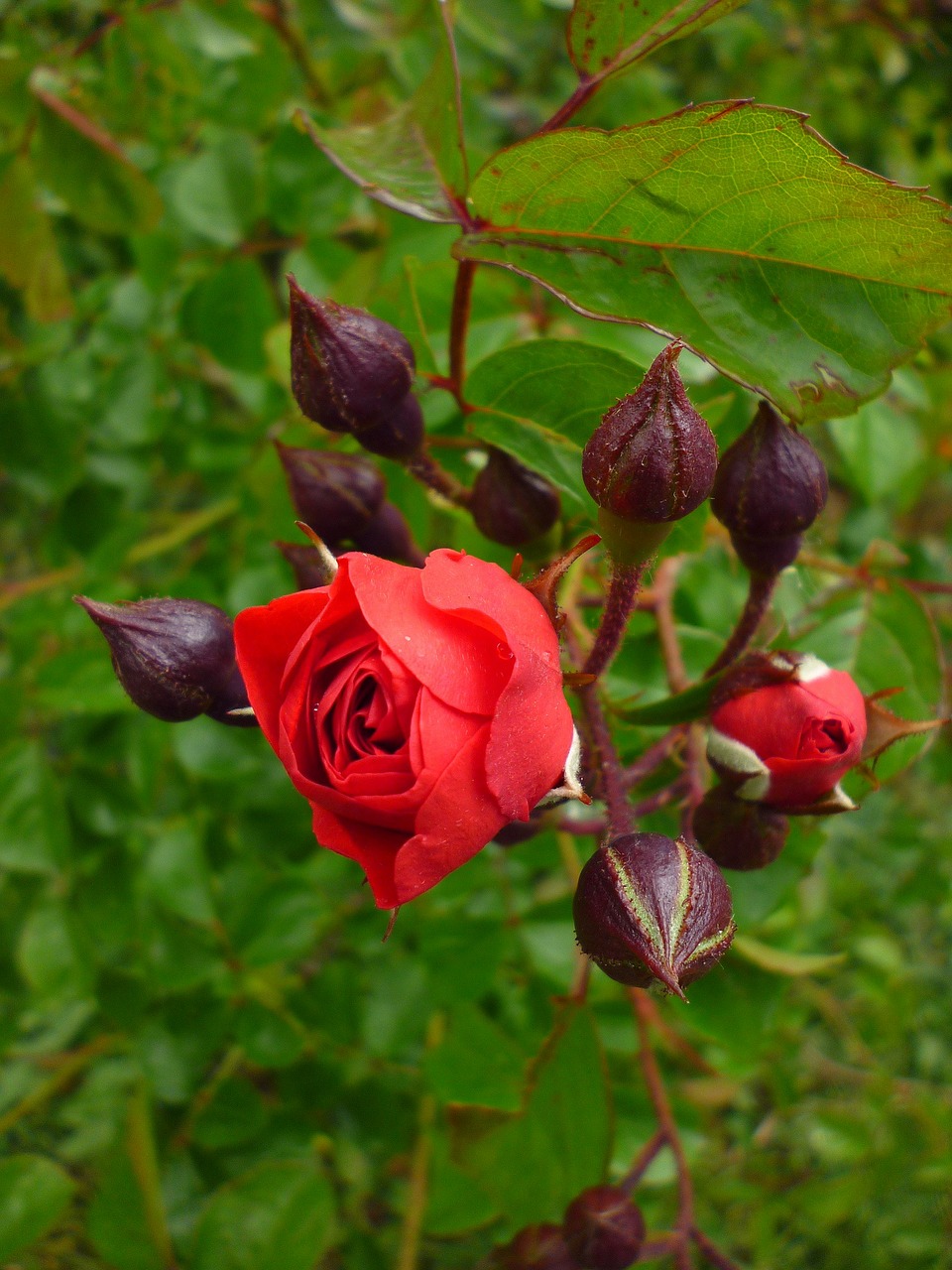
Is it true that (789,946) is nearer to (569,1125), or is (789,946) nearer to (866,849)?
(569,1125)

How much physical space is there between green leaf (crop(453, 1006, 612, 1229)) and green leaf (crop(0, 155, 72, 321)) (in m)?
1.32

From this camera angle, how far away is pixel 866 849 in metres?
2.44

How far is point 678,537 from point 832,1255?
2120mm

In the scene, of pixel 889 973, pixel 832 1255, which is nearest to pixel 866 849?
pixel 889 973

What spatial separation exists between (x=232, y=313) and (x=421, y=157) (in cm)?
76

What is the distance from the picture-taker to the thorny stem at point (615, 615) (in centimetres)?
70

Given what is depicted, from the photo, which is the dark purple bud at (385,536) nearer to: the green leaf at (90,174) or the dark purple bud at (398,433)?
the dark purple bud at (398,433)

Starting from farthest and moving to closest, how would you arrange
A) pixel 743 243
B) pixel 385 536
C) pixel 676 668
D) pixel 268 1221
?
pixel 268 1221 → pixel 676 668 → pixel 385 536 → pixel 743 243

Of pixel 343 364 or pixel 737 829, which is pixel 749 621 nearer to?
pixel 737 829

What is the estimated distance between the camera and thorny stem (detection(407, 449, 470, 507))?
0.87 metres

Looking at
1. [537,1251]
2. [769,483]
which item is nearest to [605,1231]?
[537,1251]

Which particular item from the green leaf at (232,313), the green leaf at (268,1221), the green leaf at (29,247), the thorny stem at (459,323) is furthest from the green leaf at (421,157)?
the green leaf at (268,1221)

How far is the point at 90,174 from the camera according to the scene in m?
1.37

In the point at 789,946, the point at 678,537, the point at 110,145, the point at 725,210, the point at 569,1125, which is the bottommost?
the point at 789,946
